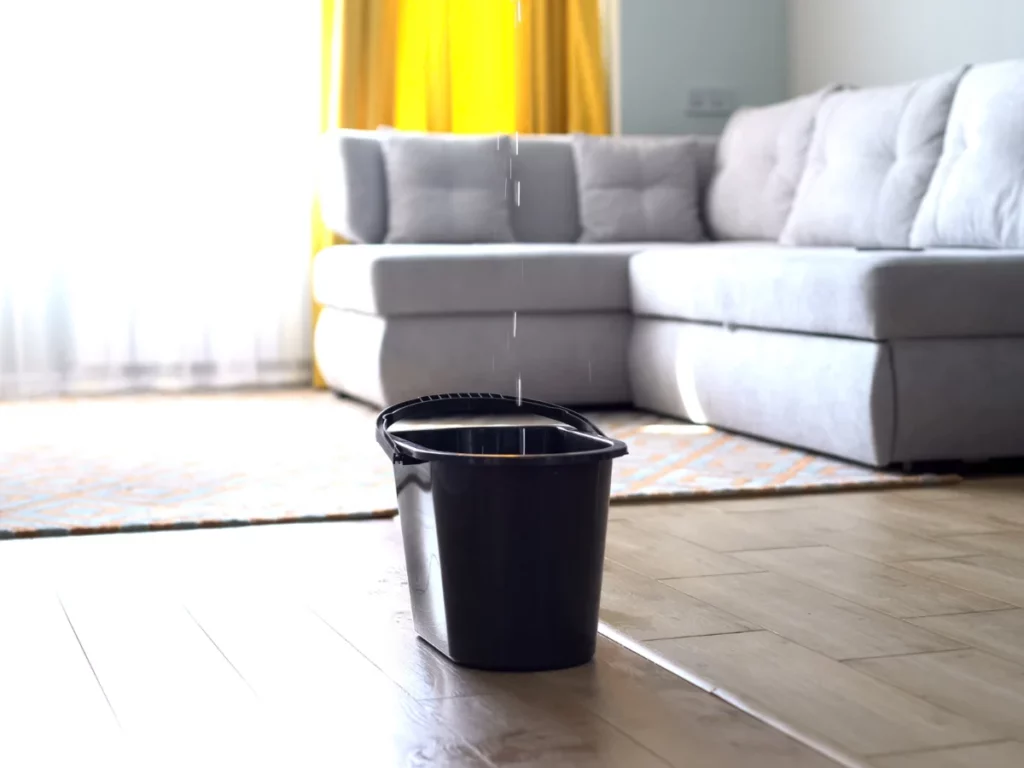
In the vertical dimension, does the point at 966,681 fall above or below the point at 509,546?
below

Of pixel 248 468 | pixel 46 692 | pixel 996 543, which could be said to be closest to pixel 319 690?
pixel 46 692

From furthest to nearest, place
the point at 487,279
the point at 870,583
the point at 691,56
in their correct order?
the point at 691,56 < the point at 487,279 < the point at 870,583

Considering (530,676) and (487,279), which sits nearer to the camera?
(530,676)

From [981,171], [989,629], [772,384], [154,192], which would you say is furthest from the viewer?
[154,192]

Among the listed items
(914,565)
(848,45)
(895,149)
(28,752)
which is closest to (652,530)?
(914,565)

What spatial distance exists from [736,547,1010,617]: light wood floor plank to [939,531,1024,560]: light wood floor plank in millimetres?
227

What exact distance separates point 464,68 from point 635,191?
0.89 meters

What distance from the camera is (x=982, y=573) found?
2.11 metres

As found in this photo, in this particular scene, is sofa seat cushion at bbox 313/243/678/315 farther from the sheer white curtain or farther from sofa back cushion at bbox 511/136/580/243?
the sheer white curtain

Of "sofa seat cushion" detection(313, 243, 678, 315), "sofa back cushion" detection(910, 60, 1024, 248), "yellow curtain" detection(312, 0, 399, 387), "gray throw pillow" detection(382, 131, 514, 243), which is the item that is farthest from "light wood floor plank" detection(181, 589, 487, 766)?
"yellow curtain" detection(312, 0, 399, 387)

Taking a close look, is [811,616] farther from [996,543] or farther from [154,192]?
[154,192]

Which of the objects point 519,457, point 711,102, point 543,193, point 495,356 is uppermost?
point 711,102

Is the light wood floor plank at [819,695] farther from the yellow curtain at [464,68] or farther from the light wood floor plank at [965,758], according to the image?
the yellow curtain at [464,68]

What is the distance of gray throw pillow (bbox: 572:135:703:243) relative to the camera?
4.73 meters
